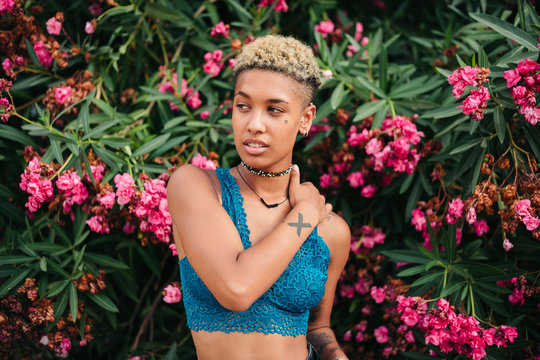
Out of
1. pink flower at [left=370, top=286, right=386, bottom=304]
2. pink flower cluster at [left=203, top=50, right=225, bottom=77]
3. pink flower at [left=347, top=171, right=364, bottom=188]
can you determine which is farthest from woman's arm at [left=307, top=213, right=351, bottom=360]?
pink flower cluster at [left=203, top=50, right=225, bottom=77]

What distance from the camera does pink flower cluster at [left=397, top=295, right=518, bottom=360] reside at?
2.18 meters

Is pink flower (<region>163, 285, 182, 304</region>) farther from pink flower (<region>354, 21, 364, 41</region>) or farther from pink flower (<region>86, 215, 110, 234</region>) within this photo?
pink flower (<region>354, 21, 364, 41</region>)

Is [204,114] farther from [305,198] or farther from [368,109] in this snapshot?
[305,198]

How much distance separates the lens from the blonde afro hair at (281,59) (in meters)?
1.79

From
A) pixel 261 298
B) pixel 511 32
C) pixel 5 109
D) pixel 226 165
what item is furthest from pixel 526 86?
pixel 5 109

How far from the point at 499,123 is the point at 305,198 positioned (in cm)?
110

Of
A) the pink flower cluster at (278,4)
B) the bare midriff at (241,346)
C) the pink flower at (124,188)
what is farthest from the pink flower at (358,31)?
the bare midriff at (241,346)

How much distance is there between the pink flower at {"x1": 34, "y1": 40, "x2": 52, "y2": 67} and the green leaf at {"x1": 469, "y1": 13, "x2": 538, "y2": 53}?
2.28 m

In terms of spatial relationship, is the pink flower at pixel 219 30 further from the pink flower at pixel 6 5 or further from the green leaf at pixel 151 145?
the pink flower at pixel 6 5

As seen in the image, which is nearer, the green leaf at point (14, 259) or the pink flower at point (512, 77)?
the pink flower at point (512, 77)

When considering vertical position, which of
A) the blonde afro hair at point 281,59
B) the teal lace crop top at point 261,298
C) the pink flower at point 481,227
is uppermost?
the blonde afro hair at point 281,59

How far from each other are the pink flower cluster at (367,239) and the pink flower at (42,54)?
81.9 inches

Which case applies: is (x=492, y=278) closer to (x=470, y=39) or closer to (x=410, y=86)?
(x=410, y=86)

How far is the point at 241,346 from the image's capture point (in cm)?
177
